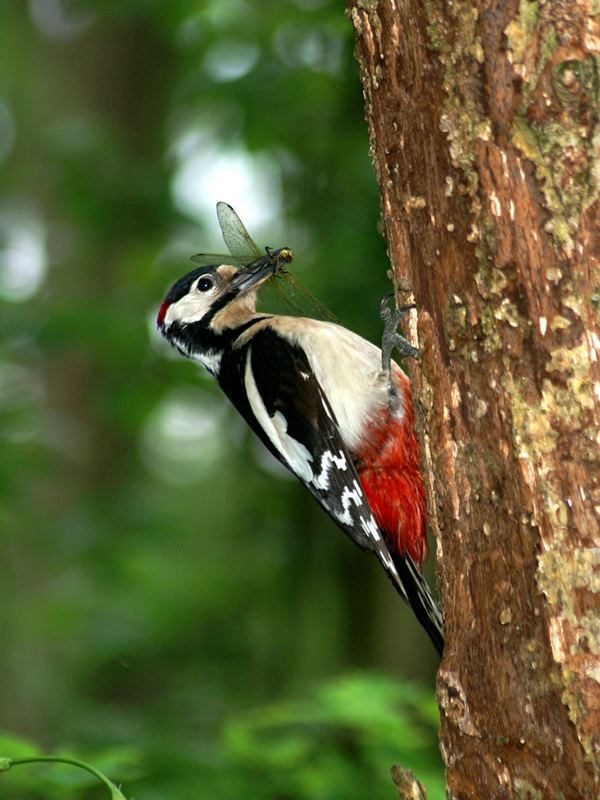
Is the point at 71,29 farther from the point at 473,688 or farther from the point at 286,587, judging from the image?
the point at 473,688

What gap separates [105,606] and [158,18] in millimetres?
3759

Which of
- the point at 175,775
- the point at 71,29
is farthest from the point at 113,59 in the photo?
the point at 175,775

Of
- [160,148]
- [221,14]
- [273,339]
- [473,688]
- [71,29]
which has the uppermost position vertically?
[71,29]

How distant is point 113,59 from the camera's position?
7125mm

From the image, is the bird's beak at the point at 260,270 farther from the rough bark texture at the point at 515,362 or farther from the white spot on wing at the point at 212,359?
A: the rough bark texture at the point at 515,362

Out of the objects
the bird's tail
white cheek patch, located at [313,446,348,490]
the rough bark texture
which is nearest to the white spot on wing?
white cheek patch, located at [313,446,348,490]

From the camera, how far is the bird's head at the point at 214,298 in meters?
3.60

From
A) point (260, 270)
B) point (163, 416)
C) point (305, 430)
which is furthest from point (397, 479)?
point (163, 416)

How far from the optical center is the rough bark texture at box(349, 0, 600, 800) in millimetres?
1709

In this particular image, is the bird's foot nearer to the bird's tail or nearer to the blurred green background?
the bird's tail

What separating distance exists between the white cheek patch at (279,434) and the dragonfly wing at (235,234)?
0.37 metres

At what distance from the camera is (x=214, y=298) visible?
3.64 meters

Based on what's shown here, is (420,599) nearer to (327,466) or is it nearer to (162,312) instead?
(327,466)

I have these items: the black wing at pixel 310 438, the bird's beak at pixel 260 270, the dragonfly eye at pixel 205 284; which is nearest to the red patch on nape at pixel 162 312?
the dragonfly eye at pixel 205 284
